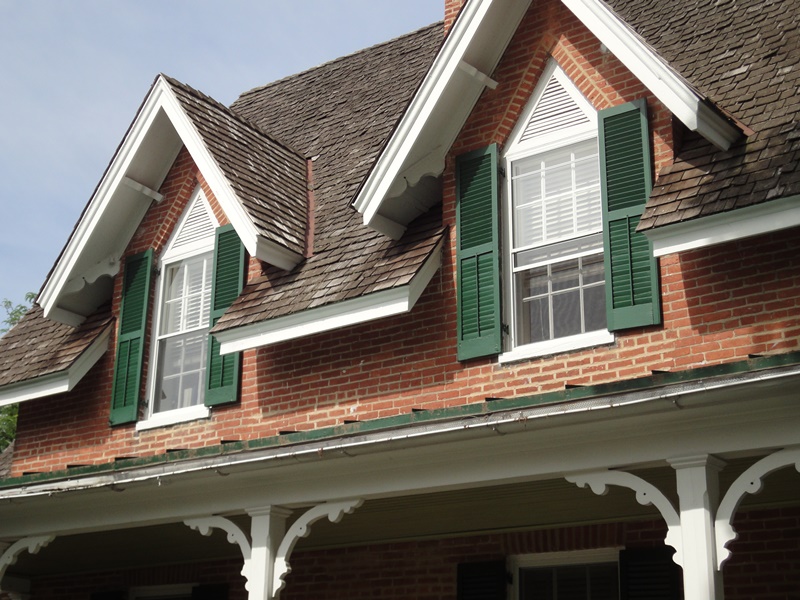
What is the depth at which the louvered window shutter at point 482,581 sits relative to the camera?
1095 cm

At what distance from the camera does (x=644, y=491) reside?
321 inches

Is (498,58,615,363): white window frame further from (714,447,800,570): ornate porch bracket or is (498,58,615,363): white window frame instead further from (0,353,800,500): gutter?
(714,447,800,570): ornate porch bracket

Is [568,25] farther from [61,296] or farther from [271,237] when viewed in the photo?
[61,296]

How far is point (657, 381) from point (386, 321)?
12.0 ft

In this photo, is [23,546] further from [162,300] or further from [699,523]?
[699,523]

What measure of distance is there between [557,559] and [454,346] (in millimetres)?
2440

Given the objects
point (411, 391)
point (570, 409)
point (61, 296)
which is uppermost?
point (61, 296)

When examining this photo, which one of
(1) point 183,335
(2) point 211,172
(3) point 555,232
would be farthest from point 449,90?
(1) point 183,335

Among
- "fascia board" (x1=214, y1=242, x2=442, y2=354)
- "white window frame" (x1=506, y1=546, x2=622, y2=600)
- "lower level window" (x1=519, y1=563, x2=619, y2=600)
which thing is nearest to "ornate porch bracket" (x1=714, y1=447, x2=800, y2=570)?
"white window frame" (x1=506, y1=546, x2=622, y2=600)

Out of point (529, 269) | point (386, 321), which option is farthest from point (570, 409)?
point (386, 321)

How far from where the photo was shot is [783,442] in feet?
25.0

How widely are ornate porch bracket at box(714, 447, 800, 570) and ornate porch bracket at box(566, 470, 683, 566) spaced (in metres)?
0.27

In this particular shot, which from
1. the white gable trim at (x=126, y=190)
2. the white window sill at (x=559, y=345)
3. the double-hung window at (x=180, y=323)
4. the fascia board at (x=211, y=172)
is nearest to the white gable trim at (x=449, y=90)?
the fascia board at (x=211, y=172)

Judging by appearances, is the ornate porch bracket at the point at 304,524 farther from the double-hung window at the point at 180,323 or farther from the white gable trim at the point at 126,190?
the white gable trim at the point at 126,190
